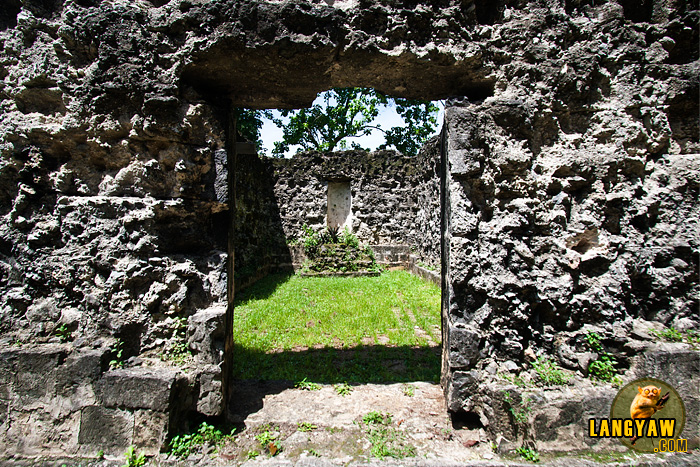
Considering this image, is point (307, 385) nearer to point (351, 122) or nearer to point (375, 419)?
point (375, 419)

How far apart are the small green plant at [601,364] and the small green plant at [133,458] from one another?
2.96 m

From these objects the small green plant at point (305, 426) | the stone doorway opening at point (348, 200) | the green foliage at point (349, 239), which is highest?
the stone doorway opening at point (348, 200)

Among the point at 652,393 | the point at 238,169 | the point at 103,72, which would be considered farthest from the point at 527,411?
the point at 238,169

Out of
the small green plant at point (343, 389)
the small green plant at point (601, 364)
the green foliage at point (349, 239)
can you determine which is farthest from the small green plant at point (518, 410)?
the green foliage at point (349, 239)

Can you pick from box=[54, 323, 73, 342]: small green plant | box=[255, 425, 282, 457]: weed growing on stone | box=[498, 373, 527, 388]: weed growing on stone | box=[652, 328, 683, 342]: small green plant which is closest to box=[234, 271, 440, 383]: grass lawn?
box=[255, 425, 282, 457]: weed growing on stone

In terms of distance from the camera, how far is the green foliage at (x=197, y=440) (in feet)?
Answer: 7.56

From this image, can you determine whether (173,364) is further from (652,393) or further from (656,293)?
(656,293)

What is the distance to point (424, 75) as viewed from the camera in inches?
106

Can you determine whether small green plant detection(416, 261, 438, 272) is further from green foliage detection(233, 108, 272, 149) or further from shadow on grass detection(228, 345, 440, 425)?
green foliage detection(233, 108, 272, 149)

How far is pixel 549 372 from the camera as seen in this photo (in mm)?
2436

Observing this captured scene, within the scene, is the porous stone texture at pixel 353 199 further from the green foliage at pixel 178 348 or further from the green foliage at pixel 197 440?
the green foliage at pixel 197 440

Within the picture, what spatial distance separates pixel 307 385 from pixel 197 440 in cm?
100

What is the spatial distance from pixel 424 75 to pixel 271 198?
9677mm

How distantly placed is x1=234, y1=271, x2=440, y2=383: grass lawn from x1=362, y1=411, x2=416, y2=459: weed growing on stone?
0.69m
